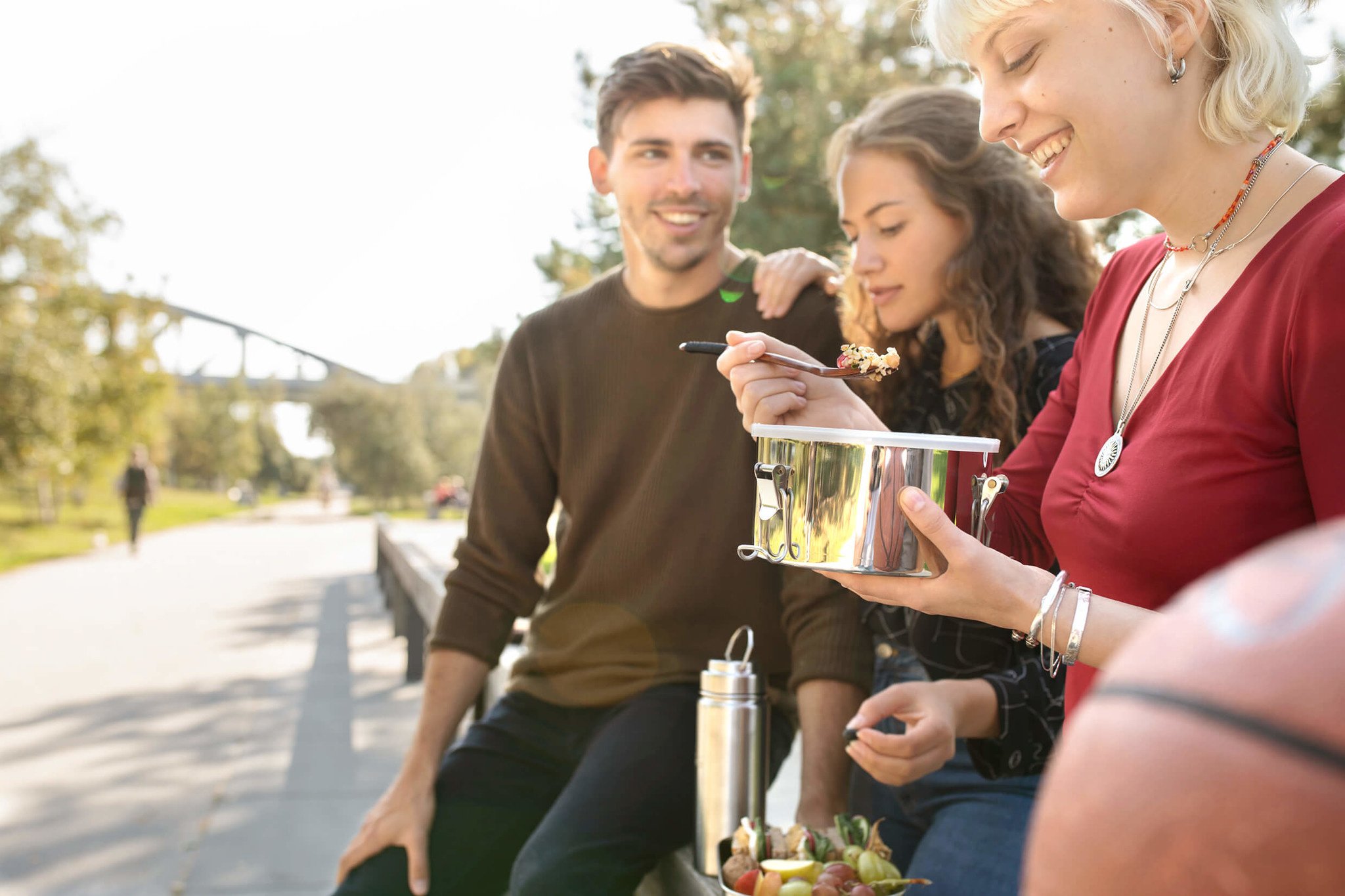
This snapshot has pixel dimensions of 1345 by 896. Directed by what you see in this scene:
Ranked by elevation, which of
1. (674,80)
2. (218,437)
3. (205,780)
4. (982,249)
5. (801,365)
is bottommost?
(205,780)

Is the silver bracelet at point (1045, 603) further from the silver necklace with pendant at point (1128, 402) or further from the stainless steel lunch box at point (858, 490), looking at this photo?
the silver necklace with pendant at point (1128, 402)

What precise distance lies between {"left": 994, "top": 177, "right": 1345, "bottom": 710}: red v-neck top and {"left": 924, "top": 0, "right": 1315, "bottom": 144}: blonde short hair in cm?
15

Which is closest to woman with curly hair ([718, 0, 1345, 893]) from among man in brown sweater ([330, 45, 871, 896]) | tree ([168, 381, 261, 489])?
man in brown sweater ([330, 45, 871, 896])

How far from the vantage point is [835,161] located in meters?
3.13

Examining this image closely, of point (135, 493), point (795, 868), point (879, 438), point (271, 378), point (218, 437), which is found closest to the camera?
point (879, 438)

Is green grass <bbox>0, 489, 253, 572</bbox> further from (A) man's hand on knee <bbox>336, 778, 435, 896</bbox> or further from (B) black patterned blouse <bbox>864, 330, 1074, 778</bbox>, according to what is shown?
(B) black patterned blouse <bbox>864, 330, 1074, 778</bbox>

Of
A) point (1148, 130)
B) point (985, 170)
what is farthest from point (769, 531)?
point (985, 170)

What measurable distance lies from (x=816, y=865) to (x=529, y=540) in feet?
5.45

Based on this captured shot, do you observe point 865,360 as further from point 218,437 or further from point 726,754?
point 218,437

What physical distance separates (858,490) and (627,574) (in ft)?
5.45

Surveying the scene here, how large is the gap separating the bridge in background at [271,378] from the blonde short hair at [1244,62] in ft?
210

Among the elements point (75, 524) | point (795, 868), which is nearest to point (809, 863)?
point (795, 868)

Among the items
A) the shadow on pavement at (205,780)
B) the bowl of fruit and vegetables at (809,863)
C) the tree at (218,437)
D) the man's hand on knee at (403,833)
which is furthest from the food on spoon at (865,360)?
the tree at (218,437)

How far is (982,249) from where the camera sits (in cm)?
289
